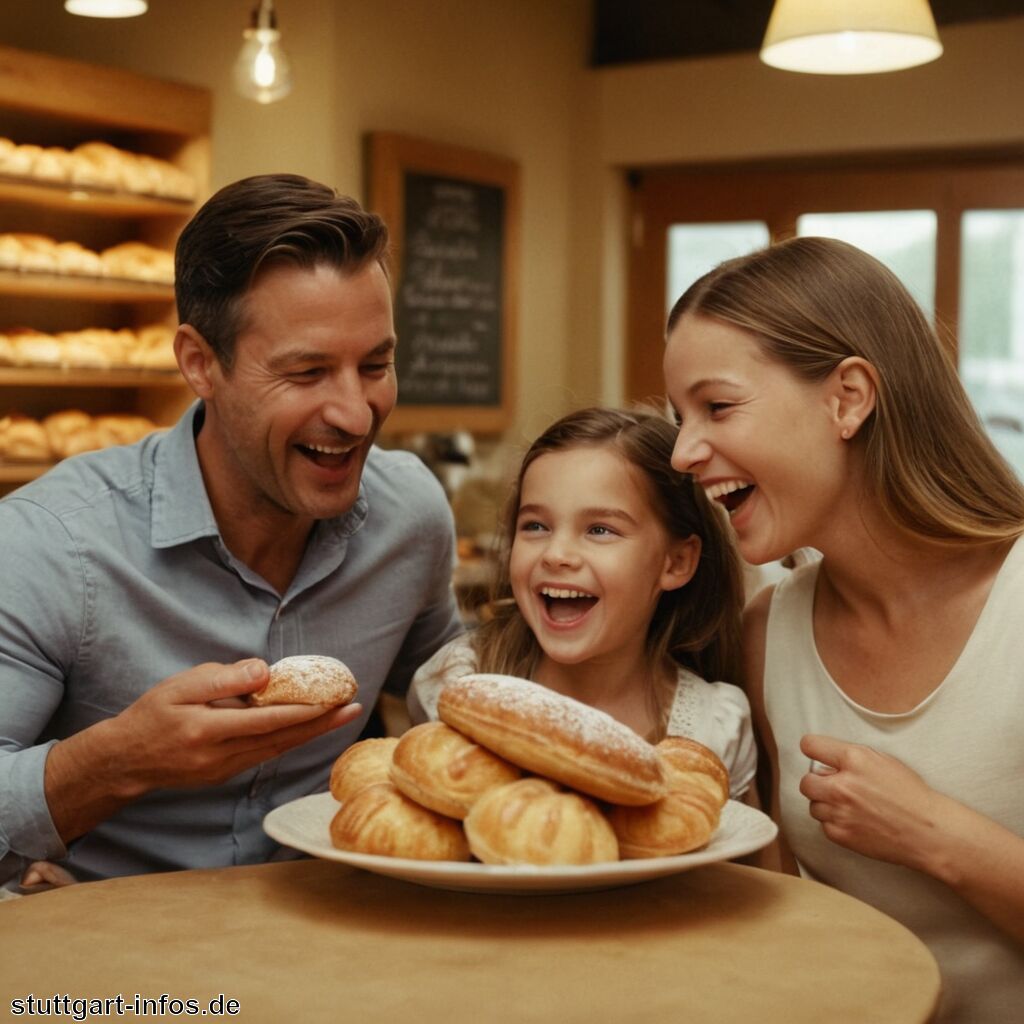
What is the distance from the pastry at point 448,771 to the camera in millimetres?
1220

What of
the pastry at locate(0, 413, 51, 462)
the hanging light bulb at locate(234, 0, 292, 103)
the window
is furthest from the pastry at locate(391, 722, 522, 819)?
the window

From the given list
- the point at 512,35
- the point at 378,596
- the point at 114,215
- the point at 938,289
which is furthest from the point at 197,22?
the point at 378,596

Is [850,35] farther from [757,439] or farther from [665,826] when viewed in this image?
[665,826]

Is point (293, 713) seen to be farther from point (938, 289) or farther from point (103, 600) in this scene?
point (938, 289)

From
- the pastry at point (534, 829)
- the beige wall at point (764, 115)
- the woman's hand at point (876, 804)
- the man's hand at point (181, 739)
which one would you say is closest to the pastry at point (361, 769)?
the man's hand at point (181, 739)

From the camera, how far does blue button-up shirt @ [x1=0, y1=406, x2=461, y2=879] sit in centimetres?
172

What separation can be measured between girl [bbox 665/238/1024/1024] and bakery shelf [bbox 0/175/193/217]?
9.05 feet

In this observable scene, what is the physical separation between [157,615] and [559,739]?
779mm

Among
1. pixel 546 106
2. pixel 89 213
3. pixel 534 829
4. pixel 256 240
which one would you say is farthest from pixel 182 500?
pixel 546 106

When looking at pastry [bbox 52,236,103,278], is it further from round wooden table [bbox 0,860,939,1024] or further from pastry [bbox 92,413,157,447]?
round wooden table [bbox 0,860,939,1024]

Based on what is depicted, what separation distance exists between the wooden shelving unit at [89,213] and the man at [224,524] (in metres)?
2.29

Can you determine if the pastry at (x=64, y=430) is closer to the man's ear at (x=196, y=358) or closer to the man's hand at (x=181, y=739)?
the man's ear at (x=196, y=358)

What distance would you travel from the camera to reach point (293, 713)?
1.34 meters

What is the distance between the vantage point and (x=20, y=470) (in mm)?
3961
